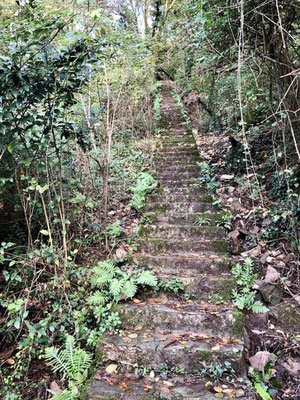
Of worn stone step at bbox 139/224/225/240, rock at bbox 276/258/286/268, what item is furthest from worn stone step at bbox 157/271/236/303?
worn stone step at bbox 139/224/225/240

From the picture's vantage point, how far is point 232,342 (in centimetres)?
276

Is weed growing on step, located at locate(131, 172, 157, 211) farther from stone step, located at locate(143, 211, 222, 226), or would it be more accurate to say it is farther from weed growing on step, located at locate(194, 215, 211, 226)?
weed growing on step, located at locate(194, 215, 211, 226)

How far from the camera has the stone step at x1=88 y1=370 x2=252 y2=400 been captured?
2.35m

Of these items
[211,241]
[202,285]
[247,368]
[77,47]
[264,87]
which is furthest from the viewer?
[264,87]

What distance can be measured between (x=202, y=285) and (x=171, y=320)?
25.3 inches

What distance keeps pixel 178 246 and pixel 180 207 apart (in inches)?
39.2

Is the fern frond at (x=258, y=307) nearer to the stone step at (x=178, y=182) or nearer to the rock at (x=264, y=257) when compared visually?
the rock at (x=264, y=257)

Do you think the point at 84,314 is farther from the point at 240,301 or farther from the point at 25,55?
the point at 25,55

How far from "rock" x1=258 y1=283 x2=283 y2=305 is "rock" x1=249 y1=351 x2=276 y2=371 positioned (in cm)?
73

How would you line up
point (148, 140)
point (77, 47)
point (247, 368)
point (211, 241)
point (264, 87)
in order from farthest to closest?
1. point (148, 140)
2. point (264, 87)
3. point (211, 241)
4. point (77, 47)
5. point (247, 368)

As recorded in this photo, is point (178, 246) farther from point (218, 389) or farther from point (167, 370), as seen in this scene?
point (218, 389)

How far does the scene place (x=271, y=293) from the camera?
3287 millimetres

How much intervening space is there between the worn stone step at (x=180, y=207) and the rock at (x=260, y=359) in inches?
96.4

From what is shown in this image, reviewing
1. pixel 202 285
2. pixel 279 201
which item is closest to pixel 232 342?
pixel 202 285
